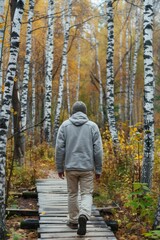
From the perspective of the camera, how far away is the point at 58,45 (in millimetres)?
25406

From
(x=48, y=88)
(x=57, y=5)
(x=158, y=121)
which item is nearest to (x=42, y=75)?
(x=57, y=5)

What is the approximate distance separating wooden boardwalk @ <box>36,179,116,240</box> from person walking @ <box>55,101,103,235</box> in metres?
0.24

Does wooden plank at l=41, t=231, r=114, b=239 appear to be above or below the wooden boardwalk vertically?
below

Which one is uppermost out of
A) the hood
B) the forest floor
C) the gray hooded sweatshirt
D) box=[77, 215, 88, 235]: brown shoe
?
the hood

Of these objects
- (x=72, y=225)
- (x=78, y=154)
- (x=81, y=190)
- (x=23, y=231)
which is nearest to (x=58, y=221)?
(x=72, y=225)

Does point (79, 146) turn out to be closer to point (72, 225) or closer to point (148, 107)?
point (72, 225)

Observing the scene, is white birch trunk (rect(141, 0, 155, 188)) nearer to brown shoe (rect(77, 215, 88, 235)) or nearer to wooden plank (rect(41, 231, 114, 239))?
wooden plank (rect(41, 231, 114, 239))

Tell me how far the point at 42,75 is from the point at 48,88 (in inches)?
350

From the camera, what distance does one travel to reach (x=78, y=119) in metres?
5.88

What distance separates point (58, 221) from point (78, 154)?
1434 mm

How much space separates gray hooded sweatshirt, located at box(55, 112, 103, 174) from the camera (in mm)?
5762

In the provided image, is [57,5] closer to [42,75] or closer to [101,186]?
[42,75]

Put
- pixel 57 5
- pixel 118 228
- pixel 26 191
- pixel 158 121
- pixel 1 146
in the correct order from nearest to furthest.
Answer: pixel 1 146 → pixel 118 228 → pixel 26 191 → pixel 57 5 → pixel 158 121

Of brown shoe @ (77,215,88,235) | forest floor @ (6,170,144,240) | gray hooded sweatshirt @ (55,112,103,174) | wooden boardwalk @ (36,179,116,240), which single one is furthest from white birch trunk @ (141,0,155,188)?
brown shoe @ (77,215,88,235)
